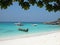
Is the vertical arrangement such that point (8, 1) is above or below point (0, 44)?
above

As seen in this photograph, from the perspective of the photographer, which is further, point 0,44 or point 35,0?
point 0,44

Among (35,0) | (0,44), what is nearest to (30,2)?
(35,0)

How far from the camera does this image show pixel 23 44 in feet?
35.5

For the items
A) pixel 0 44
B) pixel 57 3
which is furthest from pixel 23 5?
pixel 0 44

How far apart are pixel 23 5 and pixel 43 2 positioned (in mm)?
85

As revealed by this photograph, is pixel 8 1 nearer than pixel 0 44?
Yes

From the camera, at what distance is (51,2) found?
864mm

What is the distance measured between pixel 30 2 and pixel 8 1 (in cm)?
9

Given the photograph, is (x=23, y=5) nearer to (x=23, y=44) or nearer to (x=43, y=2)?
(x=43, y=2)

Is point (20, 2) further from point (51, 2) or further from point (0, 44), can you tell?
point (0, 44)

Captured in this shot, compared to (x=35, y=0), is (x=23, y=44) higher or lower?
lower

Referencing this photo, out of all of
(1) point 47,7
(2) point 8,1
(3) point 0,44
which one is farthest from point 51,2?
(3) point 0,44

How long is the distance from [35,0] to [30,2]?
0.03 metres

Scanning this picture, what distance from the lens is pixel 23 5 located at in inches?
34.9
